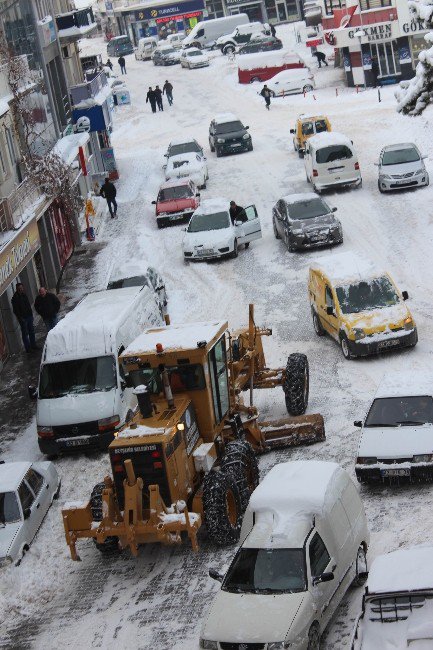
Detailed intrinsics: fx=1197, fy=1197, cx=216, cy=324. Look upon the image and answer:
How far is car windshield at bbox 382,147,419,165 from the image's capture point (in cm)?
3803

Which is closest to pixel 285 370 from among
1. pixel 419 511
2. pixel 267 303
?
pixel 419 511

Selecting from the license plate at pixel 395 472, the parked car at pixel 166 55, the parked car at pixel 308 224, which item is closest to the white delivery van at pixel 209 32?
the parked car at pixel 166 55

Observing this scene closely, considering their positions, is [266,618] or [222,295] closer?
[266,618]

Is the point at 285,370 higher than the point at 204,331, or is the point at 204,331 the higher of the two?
the point at 204,331

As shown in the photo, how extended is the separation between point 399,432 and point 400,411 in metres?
0.58

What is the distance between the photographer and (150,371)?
17.2 meters

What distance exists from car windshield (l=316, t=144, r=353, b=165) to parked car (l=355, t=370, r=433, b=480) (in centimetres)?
2066

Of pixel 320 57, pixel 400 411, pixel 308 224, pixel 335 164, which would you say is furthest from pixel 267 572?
pixel 320 57

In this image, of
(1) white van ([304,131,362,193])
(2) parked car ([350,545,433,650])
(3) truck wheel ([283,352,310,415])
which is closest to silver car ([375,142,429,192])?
(1) white van ([304,131,362,193])

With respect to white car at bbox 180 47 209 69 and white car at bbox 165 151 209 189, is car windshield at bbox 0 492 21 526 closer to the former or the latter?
white car at bbox 165 151 209 189

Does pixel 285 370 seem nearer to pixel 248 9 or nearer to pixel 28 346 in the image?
pixel 28 346

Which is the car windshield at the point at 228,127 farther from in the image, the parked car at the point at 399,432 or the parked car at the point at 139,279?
the parked car at the point at 399,432

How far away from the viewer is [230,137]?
49.6 meters

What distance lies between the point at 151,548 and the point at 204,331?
11.0 ft
